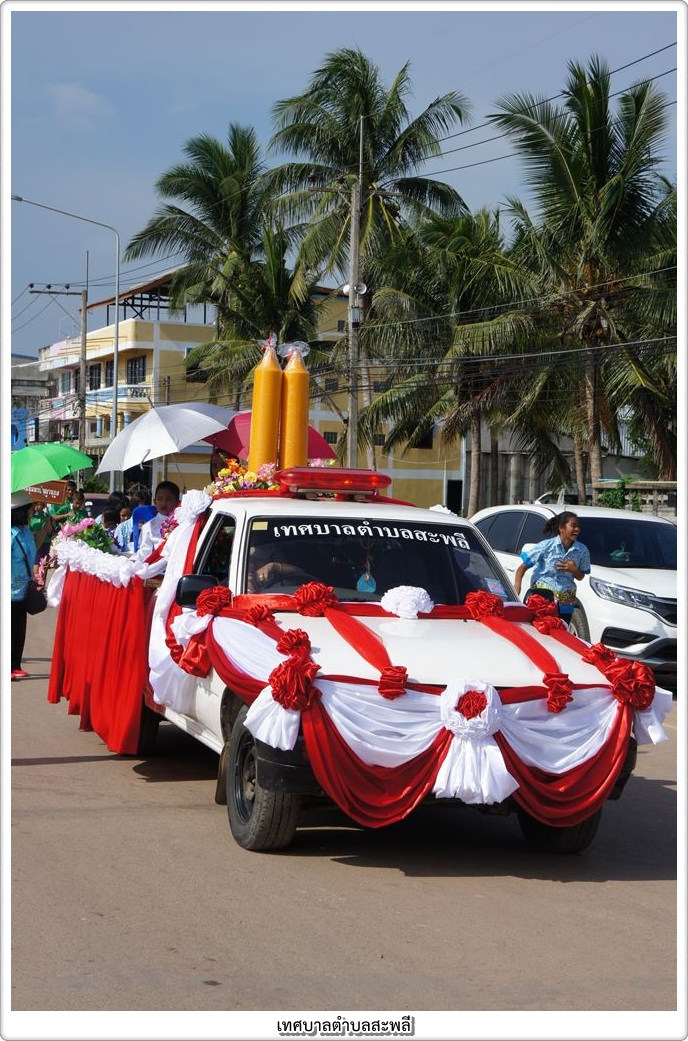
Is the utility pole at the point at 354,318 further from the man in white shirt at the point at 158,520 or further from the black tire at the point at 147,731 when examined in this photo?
the black tire at the point at 147,731

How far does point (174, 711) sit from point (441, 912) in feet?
9.39

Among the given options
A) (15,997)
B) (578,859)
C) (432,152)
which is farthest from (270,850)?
(432,152)

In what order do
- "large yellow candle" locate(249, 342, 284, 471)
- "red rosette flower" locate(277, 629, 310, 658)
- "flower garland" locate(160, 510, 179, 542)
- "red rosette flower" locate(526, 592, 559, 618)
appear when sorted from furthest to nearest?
"large yellow candle" locate(249, 342, 284, 471) < "flower garland" locate(160, 510, 179, 542) < "red rosette flower" locate(526, 592, 559, 618) < "red rosette flower" locate(277, 629, 310, 658)

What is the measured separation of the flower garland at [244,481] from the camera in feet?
28.7

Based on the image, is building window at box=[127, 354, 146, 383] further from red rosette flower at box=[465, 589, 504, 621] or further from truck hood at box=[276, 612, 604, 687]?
truck hood at box=[276, 612, 604, 687]

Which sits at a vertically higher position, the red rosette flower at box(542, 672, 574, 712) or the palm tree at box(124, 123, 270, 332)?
the palm tree at box(124, 123, 270, 332)

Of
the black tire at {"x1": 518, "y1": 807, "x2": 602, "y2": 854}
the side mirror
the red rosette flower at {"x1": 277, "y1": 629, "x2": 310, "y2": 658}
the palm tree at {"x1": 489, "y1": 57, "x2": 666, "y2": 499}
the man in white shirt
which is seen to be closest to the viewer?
the red rosette flower at {"x1": 277, "y1": 629, "x2": 310, "y2": 658}

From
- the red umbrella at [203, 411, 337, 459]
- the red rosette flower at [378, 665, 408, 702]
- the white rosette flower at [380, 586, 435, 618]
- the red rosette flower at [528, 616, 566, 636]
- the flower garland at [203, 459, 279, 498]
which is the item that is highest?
the red umbrella at [203, 411, 337, 459]

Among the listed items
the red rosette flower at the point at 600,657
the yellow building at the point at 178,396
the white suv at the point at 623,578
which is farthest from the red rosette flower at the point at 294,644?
the yellow building at the point at 178,396

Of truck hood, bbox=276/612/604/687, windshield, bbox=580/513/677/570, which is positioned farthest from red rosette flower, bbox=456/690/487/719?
windshield, bbox=580/513/677/570

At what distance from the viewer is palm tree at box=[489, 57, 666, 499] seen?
26500mm

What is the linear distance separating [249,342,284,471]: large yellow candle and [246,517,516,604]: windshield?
216 centimetres

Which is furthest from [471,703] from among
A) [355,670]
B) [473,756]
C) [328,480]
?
[328,480]

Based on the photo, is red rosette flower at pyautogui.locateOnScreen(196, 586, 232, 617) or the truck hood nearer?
the truck hood
